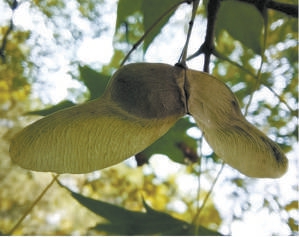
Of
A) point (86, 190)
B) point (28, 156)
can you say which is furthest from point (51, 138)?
point (86, 190)

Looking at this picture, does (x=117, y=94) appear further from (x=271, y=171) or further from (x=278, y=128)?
(x=278, y=128)

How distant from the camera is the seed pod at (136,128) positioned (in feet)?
1.75

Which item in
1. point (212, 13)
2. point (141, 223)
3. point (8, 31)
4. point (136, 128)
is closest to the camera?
point (136, 128)

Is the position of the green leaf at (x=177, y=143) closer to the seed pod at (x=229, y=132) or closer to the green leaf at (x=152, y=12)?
the green leaf at (x=152, y=12)

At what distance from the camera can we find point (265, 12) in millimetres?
765

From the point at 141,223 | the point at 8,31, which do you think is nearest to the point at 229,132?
the point at 141,223

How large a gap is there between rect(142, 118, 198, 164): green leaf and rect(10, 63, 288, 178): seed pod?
36 centimetres

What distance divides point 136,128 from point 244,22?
0.44 meters

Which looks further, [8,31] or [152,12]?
[8,31]

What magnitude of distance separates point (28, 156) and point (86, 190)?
3.92 ft

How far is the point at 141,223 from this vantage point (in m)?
0.89

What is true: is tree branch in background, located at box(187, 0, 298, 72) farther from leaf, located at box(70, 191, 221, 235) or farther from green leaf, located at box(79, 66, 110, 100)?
leaf, located at box(70, 191, 221, 235)

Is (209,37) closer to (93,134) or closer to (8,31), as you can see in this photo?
(93,134)

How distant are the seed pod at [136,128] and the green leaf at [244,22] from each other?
0.34 metres
